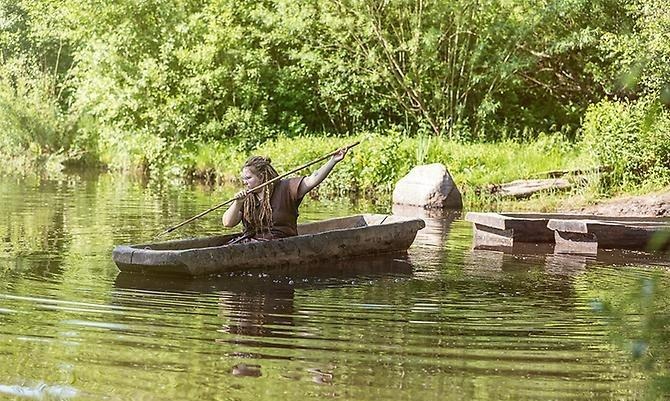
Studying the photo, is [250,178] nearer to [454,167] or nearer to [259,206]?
[259,206]

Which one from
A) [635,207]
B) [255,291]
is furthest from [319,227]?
[635,207]

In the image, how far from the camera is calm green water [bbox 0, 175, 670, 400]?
5.15 metres

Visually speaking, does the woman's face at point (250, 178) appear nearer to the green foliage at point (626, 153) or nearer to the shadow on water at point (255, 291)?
the shadow on water at point (255, 291)

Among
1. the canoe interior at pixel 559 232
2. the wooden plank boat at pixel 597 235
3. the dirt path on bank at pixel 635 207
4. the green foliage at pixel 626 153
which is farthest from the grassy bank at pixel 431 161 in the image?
the wooden plank boat at pixel 597 235

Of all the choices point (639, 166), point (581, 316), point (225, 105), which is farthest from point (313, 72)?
point (581, 316)

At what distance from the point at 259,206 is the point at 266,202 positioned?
0.24 ft

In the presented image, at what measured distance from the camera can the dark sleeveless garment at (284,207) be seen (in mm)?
10484

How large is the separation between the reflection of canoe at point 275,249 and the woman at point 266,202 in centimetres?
28

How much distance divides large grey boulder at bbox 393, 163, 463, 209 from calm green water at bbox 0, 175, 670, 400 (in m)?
7.47

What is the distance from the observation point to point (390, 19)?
2605 cm

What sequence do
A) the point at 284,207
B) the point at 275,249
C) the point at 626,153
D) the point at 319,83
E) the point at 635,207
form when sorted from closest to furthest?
the point at 275,249 → the point at 284,207 → the point at 635,207 → the point at 626,153 → the point at 319,83

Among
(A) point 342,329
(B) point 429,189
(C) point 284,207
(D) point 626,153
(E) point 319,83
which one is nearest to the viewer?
(A) point 342,329

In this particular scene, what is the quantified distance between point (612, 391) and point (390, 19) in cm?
2127

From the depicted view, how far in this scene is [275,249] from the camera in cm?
990
